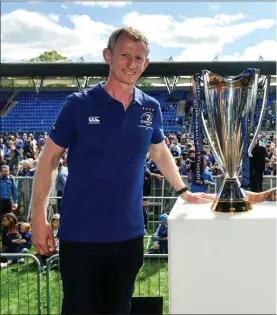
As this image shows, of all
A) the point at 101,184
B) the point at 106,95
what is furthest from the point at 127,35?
the point at 101,184

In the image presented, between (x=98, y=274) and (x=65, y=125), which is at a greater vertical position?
(x=65, y=125)

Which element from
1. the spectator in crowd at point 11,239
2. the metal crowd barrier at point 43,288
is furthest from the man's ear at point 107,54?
the spectator in crowd at point 11,239

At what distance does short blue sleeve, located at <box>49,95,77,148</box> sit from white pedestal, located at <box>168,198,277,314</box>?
45 centimetres

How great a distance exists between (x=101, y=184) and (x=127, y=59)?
381 millimetres

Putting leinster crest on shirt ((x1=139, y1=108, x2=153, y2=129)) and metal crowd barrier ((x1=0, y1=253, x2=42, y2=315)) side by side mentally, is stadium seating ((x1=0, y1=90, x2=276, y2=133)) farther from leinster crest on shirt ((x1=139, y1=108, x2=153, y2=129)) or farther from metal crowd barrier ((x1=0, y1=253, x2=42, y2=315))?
leinster crest on shirt ((x1=139, y1=108, x2=153, y2=129))

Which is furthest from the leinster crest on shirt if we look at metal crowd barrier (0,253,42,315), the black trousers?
metal crowd barrier (0,253,42,315)

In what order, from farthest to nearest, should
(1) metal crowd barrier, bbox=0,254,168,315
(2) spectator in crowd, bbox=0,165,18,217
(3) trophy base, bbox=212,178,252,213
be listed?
1. (2) spectator in crowd, bbox=0,165,18,217
2. (1) metal crowd barrier, bbox=0,254,168,315
3. (3) trophy base, bbox=212,178,252,213

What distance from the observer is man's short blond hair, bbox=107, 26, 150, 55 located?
1362 mm

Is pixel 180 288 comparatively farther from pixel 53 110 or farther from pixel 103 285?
pixel 53 110

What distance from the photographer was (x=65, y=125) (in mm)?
1372

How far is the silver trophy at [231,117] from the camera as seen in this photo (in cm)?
128

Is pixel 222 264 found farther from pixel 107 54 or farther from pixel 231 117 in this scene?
pixel 107 54

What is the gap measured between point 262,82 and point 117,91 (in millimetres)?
472

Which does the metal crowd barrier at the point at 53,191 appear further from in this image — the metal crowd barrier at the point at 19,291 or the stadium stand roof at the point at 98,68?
the stadium stand roof at the point at 98,68
